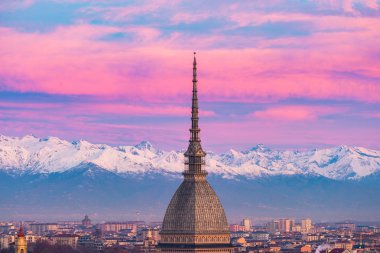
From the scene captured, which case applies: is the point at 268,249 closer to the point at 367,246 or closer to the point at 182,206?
the point at 367,246

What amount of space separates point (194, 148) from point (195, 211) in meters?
3.22

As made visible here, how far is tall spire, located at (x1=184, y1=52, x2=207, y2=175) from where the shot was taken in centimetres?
8981

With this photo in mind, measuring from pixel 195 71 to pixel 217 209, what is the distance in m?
6.93

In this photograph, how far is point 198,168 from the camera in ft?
295

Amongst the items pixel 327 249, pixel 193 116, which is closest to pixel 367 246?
pixel 327 249

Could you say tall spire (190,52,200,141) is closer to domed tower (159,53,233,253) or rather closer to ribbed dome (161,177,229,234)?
domed tower (159,53,233,253)

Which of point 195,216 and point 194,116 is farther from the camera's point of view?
point 194,116

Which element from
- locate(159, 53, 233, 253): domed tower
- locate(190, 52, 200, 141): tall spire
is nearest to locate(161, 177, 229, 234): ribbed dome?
locate(159, 53, 233, 253): domed tower

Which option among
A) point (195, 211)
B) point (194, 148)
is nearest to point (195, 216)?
point (195, 211)

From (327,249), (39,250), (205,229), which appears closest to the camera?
(205,229)

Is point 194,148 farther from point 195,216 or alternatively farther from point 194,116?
point 195,216

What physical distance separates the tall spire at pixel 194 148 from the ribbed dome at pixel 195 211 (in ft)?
2.00

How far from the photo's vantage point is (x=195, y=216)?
292 feet

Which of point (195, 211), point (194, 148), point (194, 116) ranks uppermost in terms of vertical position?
point (194, 116)
